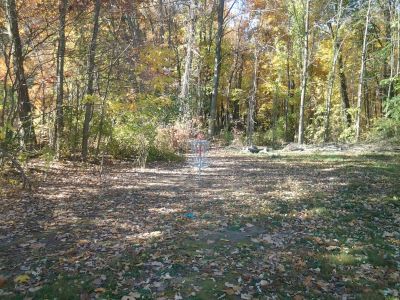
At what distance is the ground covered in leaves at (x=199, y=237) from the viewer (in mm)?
4410

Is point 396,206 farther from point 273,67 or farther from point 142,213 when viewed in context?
point 273,67

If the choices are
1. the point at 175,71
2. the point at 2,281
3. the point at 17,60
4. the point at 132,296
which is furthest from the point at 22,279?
the point at 175,71

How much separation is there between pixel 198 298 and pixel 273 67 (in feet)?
87.4

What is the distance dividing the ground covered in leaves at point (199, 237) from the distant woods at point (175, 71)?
1.59 metres

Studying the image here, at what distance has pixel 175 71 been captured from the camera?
82.5 feet

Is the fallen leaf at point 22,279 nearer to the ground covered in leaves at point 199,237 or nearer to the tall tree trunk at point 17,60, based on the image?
the ground covered in leaves at point 199,237

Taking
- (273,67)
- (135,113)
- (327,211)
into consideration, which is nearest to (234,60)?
(273,67)

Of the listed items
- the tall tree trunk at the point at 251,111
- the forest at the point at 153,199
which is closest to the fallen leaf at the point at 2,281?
the forest at the point at 153,199

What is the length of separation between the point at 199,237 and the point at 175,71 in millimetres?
20336

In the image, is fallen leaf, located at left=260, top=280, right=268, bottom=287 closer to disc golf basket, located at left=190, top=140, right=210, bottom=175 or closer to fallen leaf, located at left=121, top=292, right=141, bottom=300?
fallen leaf, located at left=121, top=292, right=141, bottom=300

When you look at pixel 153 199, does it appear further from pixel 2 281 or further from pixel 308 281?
pixel 308 281

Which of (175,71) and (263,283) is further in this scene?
(175,71)

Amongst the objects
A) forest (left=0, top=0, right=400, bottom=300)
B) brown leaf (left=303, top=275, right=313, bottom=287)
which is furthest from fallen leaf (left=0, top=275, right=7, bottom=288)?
brown leaf (left=303, top=275, right=313, bottom=287)

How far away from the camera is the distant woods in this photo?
10.0 m
